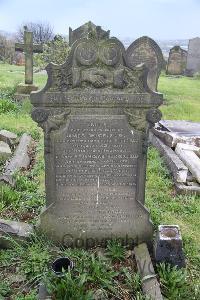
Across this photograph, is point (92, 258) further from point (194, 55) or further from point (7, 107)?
point (194, 55)

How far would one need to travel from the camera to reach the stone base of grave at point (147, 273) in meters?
3.63

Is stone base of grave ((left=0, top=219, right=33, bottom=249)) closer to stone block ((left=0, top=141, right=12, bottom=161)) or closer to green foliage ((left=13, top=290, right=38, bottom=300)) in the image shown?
green foliage ((left=13, top=290, right=38, bottom=300))

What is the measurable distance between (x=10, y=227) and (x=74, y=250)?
0.82 m

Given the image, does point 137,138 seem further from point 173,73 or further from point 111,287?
point 173,73

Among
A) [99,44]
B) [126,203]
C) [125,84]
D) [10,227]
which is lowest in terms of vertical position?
[10,227]

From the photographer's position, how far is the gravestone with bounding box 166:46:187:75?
26547 millimetres

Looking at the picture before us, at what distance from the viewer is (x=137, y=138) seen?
4262 mm

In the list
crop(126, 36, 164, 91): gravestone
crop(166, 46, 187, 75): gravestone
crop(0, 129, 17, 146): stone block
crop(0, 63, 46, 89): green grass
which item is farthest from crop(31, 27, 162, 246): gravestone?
crop(166, 46, 187, 75): gravestone

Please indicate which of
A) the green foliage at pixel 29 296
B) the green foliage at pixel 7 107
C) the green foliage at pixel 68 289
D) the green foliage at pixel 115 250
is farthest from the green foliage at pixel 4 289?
the green foliage at pixel 7 107

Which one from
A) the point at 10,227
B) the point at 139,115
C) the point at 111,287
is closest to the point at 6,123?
the point at 10,227

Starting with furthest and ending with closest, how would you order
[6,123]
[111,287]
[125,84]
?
[6,123]
[125,84]
[111,287]

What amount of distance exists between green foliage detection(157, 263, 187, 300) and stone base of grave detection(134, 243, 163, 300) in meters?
0.10

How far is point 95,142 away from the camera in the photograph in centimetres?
425

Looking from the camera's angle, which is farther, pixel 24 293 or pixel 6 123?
pixel 6 123
